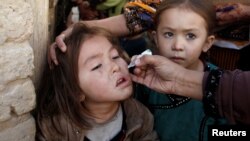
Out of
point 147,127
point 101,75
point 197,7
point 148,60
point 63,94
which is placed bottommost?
point 147,127

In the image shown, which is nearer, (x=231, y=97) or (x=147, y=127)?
(x=231, y=97)

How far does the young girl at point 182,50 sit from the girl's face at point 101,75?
317 millimetres

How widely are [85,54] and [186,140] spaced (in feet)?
2.43

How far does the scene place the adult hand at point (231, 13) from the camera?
8.13ft

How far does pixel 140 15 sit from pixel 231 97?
1084mm

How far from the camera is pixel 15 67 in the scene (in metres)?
1.51

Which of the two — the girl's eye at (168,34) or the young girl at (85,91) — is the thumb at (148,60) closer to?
the young girl at (85,91)

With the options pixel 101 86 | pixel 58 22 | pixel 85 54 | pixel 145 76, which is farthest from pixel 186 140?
pixel 58 22

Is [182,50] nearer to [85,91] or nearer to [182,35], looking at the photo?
[182,35]

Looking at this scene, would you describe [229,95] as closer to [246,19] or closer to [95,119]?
[95,119]

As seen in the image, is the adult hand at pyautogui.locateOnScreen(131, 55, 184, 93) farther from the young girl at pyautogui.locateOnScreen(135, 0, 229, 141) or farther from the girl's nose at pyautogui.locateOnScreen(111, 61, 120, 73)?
the young girl at pyautogui.locateOnScreen(135, 0, 229, 141)

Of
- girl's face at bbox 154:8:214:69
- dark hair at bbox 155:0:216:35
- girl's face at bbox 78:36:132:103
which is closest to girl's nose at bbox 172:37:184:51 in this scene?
girl's face at bbox 154:8:214:69

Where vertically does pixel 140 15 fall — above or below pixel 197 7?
below

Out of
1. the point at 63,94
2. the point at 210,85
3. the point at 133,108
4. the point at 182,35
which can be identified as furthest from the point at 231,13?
the point at 63,94
